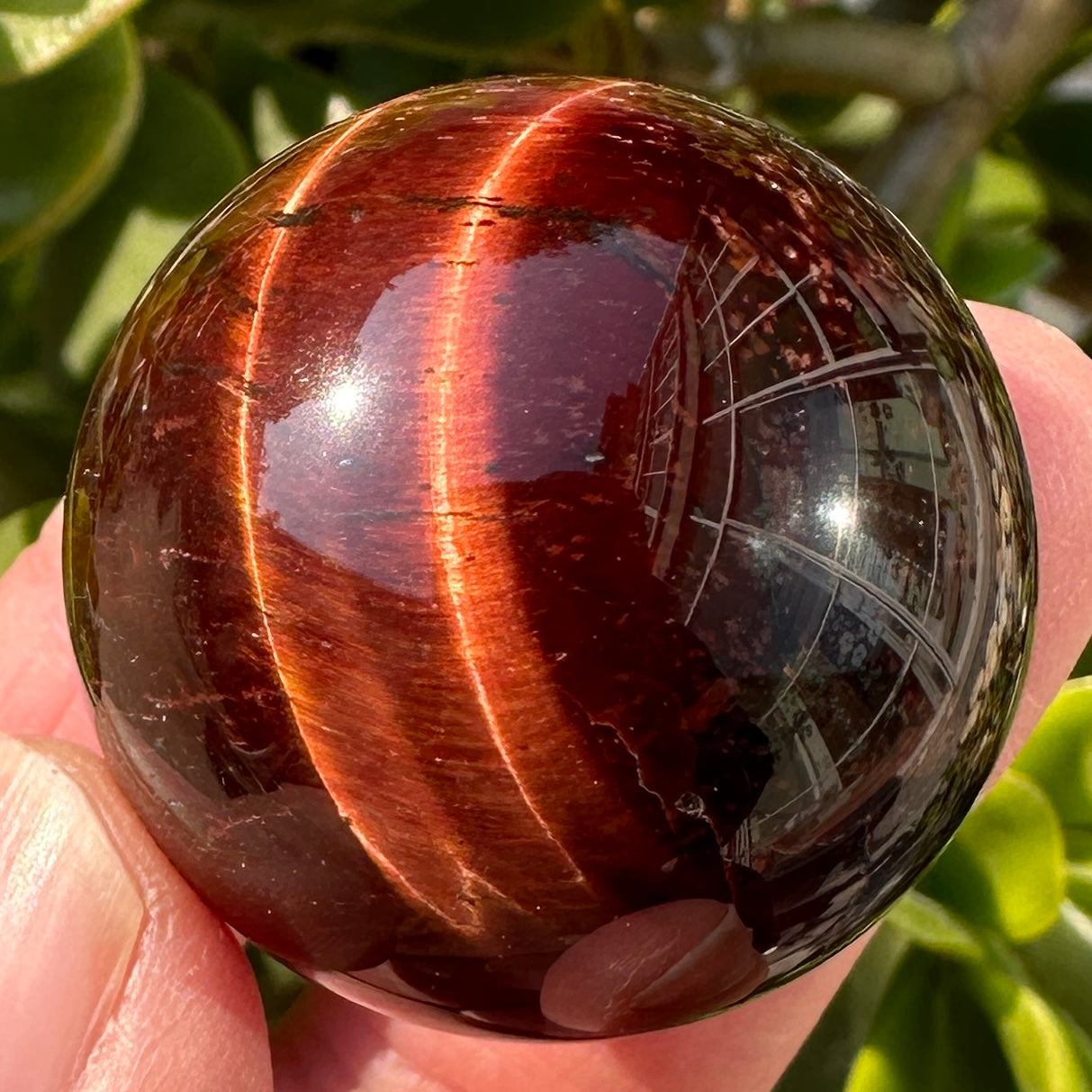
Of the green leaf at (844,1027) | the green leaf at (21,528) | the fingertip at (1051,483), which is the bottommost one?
the green leaf at (844,1027)

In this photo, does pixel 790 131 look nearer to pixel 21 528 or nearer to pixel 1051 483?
pixel 1051 483

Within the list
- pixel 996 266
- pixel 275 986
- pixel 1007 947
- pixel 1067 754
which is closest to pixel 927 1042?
pixel 1007 947


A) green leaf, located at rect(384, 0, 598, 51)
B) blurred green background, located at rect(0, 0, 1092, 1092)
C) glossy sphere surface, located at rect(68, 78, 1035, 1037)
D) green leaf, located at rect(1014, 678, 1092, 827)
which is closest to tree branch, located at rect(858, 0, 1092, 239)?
blurred green background, located at rect(0, 0, 1092, 1092)

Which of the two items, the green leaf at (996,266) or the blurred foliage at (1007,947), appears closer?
the blurred foliage at (1007,947)

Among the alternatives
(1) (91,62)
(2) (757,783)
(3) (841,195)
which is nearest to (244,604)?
(2) (757,783)

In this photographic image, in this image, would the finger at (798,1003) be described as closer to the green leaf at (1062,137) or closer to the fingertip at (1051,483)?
the fingertip at (1051,483)

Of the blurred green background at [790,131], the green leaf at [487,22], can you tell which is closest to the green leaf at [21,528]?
the blurred green background at [790,131]

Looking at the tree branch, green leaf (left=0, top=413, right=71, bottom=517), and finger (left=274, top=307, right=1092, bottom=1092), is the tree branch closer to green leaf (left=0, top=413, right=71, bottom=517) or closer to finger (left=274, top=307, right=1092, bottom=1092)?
finger (left=274, top=307, right=1092, bottom=1092)

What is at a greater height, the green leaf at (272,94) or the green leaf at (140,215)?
the green leaf at (272,94)

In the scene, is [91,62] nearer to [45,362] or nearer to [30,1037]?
[45,362]
